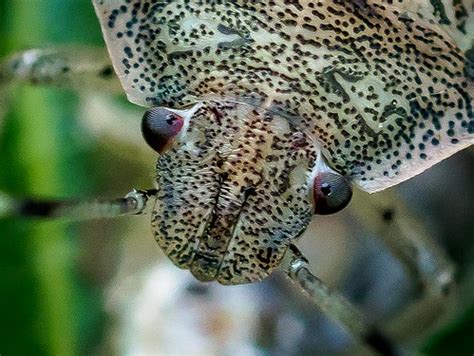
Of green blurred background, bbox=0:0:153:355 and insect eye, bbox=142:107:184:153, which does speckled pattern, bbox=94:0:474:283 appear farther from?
green blurred background, bbox=0:0:153:355

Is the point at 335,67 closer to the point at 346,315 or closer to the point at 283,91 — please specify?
the point at 283,91

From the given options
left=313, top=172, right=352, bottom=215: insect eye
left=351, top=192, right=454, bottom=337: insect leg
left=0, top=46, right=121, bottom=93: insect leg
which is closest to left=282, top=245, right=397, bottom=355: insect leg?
left=313, top=172, right=352, bottom=215: insect eye

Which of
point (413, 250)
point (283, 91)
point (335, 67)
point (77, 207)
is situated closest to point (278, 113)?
point (283, 91)

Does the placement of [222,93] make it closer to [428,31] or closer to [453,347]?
[428,31]

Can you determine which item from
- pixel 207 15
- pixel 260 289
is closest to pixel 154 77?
pixel 207 15

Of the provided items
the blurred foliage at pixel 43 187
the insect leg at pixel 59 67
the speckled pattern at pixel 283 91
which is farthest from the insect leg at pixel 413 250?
the blurred foliage at pixel 43 187

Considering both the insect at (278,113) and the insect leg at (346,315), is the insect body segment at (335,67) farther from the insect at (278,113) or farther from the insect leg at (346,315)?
the insect leg at (346,315)
